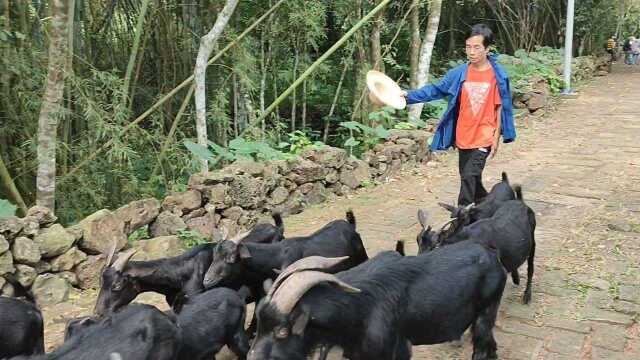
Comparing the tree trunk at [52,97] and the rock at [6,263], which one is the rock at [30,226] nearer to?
the rock at [6,263]

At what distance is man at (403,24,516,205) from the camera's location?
504 centimetres

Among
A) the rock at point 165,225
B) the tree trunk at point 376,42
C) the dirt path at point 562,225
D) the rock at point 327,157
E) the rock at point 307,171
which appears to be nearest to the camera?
the dirt path at point 562,225

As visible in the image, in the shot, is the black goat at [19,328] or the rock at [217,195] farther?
the rock at [217,195]

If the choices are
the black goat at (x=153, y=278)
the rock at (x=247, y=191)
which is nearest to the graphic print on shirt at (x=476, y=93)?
the black goat at (x=153, y=278)

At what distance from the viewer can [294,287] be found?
8.95ft

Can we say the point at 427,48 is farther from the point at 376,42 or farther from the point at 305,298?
the point at 305,298

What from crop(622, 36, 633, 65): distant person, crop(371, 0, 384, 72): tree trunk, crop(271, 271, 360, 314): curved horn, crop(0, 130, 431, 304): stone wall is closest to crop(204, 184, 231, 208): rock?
crop(0, 130, 431, 304): stone wall

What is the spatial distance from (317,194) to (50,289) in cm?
331

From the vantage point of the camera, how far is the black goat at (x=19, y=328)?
137 inches

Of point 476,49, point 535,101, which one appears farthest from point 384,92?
point 535,101

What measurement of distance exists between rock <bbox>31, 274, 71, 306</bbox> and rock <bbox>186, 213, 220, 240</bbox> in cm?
138

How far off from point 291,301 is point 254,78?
671 cm

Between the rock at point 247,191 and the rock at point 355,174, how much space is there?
1380mm

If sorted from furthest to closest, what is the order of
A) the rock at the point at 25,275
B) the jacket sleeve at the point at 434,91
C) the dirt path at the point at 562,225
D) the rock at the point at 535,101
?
the rock at the point at 535,101, the jacket sleeve at the point at 434,91, the rock at the point at 25,275, the dirt path at the point at 562,225
